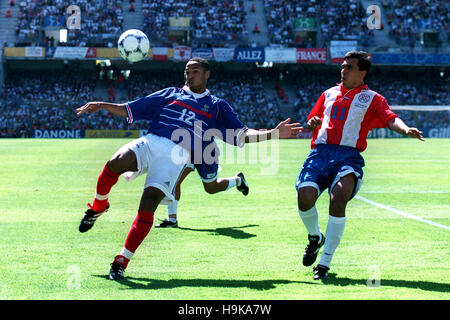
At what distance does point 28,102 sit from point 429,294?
45997 mm

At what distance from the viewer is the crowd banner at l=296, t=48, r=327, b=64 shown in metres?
49.3

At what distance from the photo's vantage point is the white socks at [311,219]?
630 centimetres

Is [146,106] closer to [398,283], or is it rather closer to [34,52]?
[398,283]

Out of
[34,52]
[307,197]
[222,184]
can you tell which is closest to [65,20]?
[34,52]

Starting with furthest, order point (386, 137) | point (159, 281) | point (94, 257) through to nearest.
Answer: point (386, 137), point (94, 257), point (159, 281)

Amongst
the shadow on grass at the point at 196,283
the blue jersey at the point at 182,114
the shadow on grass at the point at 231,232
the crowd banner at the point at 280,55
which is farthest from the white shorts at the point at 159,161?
the crowd banner at the point at 280,55

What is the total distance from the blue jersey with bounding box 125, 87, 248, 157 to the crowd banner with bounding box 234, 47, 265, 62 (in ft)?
138

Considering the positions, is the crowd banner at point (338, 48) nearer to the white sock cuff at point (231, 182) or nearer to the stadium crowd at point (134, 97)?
the stadium crowd at point (134, 97)

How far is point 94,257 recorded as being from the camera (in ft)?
22.5

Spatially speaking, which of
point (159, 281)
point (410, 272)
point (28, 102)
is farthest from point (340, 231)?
point (28, 102)

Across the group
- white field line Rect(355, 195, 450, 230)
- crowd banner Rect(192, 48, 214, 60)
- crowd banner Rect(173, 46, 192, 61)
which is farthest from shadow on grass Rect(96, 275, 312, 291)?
crowd banner Rect(192, 48, 214, 60)

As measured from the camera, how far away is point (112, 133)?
1769 inches

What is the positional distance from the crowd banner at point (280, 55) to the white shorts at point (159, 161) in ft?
142
